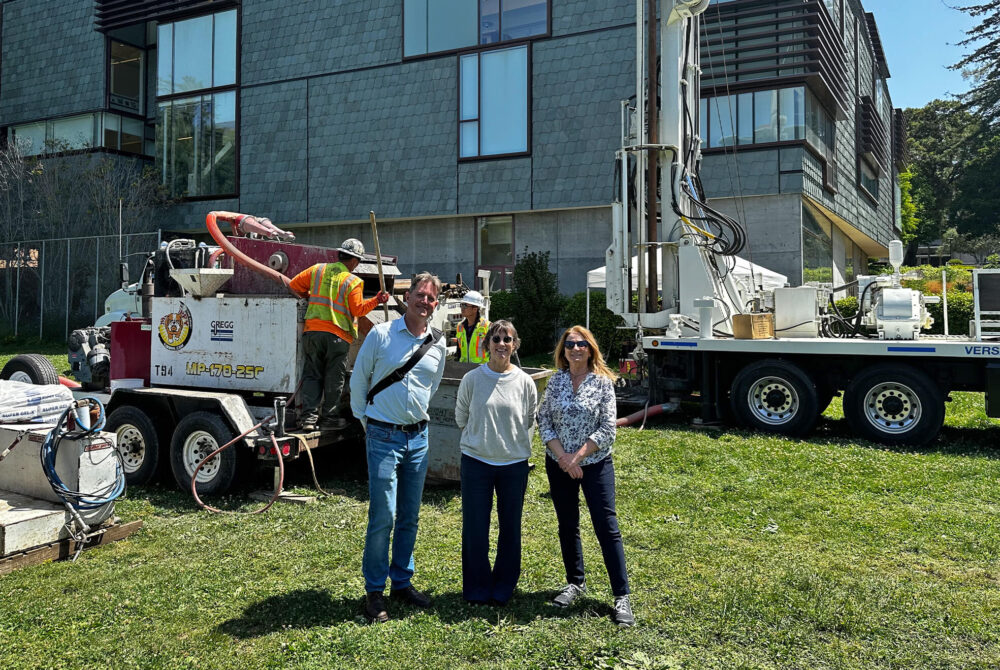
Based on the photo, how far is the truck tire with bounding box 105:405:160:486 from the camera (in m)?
7.58

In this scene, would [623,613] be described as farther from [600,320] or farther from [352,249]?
[600,320]

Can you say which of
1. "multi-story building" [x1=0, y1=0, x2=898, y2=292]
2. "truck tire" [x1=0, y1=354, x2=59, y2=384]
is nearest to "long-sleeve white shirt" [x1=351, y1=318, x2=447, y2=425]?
"truck tire" [x1=0, y1=354, x2=59, y2=384]

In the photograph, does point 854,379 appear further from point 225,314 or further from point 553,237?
point 553,237

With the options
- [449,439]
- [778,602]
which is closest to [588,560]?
[778,602]

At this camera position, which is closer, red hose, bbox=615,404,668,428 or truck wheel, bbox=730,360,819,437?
truck wheel, bbox=730,360,819,437

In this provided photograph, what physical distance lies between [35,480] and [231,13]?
970 inches

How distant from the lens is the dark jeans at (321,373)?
284 inches

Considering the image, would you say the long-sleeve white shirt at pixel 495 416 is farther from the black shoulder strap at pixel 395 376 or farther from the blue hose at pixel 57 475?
the blue hose at pixel 57 475

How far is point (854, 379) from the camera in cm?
995

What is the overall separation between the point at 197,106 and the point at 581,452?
88.2 feet

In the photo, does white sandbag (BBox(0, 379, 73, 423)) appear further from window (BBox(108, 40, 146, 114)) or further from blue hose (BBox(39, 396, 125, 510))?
window (BBox(108, 40, 146, 114))

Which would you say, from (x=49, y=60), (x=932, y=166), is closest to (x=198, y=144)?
(x=49, y=60)

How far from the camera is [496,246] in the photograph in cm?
2364

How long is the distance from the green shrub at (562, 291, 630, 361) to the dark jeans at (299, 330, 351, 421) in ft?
35.0
